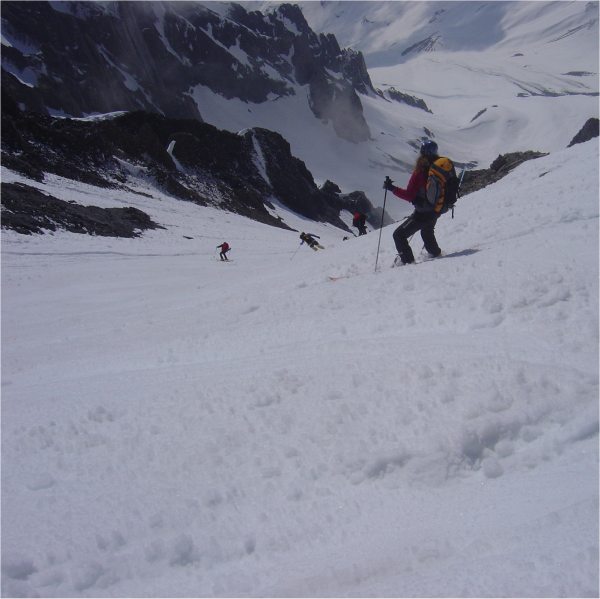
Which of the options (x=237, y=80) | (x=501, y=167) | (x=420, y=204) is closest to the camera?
(x=420, y=204)

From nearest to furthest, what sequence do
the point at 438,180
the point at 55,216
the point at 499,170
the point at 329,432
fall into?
the point at 329,432 → the point at 438,180 → the point at 55,216 → the point at 499,170

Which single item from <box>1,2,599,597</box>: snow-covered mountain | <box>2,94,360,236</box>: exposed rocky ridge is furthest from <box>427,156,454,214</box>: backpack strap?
<box>2,94,360,236</box>: exposed rocky ridge

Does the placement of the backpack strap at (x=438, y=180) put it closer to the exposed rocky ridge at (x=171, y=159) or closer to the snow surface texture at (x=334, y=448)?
the snow surface texture at (x=334, y=448)

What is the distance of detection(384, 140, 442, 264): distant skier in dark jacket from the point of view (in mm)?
6742

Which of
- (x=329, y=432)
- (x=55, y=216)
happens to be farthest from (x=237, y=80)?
(x=329, y=432)

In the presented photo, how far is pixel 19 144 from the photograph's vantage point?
105 ft

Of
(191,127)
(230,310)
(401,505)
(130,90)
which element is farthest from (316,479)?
(130,90)

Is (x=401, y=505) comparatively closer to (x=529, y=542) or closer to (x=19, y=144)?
(x=529, y=542)

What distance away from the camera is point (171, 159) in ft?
166

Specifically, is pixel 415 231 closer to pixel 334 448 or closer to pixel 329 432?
pixel 329 432

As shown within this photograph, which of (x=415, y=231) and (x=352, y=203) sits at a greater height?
(x=352, y=203)

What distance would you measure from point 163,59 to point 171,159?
8742cm

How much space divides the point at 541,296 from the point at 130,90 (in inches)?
4591

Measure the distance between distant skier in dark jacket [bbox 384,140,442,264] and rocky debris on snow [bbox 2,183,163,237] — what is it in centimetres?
1648
